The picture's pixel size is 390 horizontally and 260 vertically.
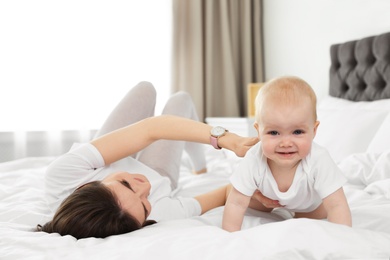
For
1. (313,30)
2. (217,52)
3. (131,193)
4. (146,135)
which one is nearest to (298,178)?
(131,193)

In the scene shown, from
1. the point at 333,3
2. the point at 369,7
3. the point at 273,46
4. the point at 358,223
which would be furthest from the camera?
the point at 273,46

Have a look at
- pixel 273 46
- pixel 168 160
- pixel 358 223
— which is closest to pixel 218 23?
pixel 273 46

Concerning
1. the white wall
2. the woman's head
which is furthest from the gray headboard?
the woman's head

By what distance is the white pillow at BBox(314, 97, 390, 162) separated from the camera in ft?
7.64

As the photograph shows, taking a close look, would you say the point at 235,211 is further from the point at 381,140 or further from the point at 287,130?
the point at 381,140

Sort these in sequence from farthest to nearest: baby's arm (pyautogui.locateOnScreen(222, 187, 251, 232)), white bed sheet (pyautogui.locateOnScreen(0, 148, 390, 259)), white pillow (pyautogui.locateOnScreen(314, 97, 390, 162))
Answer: white pillow (pyautogui.locateOnScreen(314, 97, 390, 162)) < baby's arm (pyautogui.locateOnScreen(222, 187, 251, 232)) < white bed sheet (pyautogui.locateOnScreen(0, 148, 390, 259))

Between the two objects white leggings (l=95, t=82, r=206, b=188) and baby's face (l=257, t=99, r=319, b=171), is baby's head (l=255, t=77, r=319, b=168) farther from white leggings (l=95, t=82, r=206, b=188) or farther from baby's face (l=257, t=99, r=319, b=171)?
white leggings (l=95, t=82, r=206, b=188)

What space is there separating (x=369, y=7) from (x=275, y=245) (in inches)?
107

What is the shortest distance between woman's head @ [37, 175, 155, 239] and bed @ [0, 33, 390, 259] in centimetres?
5

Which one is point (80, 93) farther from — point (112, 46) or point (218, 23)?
point (218, 23)

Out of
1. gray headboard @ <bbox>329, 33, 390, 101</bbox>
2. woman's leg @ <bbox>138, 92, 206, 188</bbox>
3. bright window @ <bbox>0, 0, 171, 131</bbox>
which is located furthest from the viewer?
bright window @ <bbox>0, 0, 171, 131</bbox>

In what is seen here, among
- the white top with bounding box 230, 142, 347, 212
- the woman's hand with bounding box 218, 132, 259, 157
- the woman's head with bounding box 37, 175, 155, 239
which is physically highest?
the woman's hand with bounding box 218, 132, 259, 157

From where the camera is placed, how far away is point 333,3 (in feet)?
11.5

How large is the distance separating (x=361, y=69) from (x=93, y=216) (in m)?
2.34
